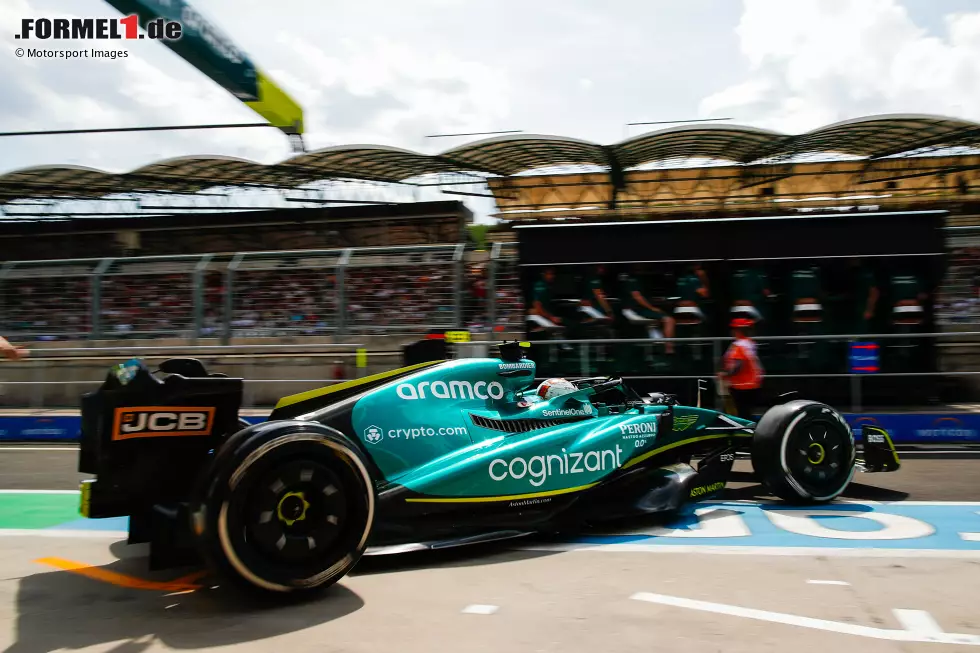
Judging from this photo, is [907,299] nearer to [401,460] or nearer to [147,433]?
[401,460]

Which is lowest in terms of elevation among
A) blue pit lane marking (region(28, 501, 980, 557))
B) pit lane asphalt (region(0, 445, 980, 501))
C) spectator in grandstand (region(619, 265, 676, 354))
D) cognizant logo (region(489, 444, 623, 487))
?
pit lane asphalt (region(0, 445, 980, 501))

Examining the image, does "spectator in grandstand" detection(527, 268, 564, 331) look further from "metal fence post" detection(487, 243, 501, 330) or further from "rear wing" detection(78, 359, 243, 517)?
"rear wing" detection(78, 359, 243, 517)

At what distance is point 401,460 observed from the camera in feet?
15.6

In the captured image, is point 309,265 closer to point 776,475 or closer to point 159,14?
point 159,14

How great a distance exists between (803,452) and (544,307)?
6.80 m

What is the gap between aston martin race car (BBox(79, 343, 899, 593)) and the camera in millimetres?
3775

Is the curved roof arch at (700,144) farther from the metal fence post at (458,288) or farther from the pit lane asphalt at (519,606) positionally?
the pit lane asphalt at (519,606)

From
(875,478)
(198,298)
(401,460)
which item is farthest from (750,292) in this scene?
(198,298)

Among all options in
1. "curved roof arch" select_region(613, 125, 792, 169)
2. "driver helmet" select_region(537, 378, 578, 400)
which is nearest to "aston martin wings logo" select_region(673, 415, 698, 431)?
"driver helmet" select_region(537, 378, 578, 400)

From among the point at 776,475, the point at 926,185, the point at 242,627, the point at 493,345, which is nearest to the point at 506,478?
the point at 242,627

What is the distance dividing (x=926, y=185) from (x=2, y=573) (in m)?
24.1

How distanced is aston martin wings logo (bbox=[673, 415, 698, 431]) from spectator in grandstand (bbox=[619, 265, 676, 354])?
625 cm

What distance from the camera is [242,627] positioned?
349cm

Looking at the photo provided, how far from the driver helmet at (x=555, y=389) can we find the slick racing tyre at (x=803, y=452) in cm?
156
